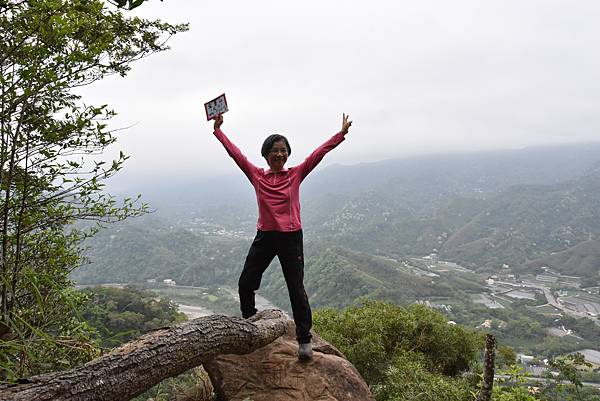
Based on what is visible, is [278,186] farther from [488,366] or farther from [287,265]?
[488,366]

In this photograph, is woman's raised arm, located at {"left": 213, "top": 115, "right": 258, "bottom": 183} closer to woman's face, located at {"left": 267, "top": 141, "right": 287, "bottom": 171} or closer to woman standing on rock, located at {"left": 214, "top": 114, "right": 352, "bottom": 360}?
woman standing on rock, located at {"left": 214, "top": 114, "right": 352, "bottom": 360}

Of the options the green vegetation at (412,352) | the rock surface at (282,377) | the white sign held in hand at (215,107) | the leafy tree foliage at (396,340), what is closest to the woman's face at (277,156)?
the white sign held in hand at (215,107)

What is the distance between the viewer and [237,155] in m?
3.93

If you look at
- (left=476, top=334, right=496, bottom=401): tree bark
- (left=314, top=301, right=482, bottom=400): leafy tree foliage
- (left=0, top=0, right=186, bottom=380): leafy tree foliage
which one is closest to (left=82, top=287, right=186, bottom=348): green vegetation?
(left=314, top=301, right=482, bottom=400): leafy tree foliage

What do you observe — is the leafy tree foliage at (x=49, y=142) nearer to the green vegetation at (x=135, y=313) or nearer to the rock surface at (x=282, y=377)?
the rock surface at (x=282, y=377)

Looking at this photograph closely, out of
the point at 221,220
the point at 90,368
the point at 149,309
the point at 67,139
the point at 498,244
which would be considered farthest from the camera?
the point at 221,220

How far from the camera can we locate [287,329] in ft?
14.7

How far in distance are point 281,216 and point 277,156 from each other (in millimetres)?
647

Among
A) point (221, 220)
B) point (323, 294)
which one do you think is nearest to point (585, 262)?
point (323, 294)

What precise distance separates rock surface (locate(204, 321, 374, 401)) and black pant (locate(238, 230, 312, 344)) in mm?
309

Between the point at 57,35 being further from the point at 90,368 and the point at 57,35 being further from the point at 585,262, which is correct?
the point at 585,262

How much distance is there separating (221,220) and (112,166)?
196002 millimetres

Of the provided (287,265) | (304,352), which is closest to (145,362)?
(287,265)

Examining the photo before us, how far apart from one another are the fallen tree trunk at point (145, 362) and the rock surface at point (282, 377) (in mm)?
440
